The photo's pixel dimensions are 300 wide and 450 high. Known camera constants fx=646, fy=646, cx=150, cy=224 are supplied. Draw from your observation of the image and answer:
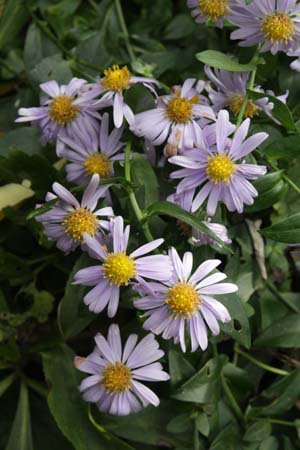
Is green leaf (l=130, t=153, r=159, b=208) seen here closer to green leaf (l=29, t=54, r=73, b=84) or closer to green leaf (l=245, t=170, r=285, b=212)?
green leaf (l=245, t=170, r=285, b=212)

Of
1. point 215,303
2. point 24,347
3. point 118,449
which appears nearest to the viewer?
point 215,303

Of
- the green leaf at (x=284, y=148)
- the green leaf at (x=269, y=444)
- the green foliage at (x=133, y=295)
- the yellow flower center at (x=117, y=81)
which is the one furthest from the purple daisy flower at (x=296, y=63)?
the green leaf at (x=269, y=444)

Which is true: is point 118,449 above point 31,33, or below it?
below

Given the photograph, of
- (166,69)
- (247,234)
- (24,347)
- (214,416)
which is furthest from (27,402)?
(166,69)

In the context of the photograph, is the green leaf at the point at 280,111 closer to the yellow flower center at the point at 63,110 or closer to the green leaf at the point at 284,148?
the green leaf at the point at 284,148

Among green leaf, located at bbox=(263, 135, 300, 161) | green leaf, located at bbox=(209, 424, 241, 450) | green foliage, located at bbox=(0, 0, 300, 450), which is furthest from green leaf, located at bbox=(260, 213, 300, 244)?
green leaf, located at bbox=(209, 424, 241, 450)

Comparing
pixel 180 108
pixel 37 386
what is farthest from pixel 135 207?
pixel 37 386

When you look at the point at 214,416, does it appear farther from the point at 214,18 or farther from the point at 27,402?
the point at 214,18
